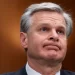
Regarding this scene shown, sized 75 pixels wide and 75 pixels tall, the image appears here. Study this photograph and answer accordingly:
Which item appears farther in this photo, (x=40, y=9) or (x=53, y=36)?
(x=40, y=9)

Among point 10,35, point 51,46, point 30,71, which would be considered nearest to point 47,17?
point 51,46

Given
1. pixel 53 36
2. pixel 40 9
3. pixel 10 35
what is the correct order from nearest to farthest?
pixel 53 36
pixel 40 9
pixel 10 35

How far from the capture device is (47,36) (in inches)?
48.0

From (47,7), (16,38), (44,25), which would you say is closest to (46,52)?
(44,25)

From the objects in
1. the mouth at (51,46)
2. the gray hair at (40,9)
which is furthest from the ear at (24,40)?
the mouth at (51,46)

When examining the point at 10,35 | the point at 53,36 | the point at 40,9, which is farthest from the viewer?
the point at 10,35

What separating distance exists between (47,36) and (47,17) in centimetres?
12

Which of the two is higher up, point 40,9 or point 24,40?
point 40,9

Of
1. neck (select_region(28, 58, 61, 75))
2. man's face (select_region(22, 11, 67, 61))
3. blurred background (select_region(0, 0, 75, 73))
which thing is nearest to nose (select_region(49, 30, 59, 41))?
man's face (select_region(22, 11, 67, 61))

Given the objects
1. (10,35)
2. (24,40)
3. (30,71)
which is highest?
(24,40)

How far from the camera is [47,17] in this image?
50.5 inches

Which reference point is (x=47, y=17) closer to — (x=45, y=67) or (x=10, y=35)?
(x=45, y=67)

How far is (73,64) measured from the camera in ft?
11.4

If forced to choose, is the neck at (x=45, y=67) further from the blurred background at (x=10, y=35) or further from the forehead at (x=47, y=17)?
the blurred background at (x=10, y=35)
